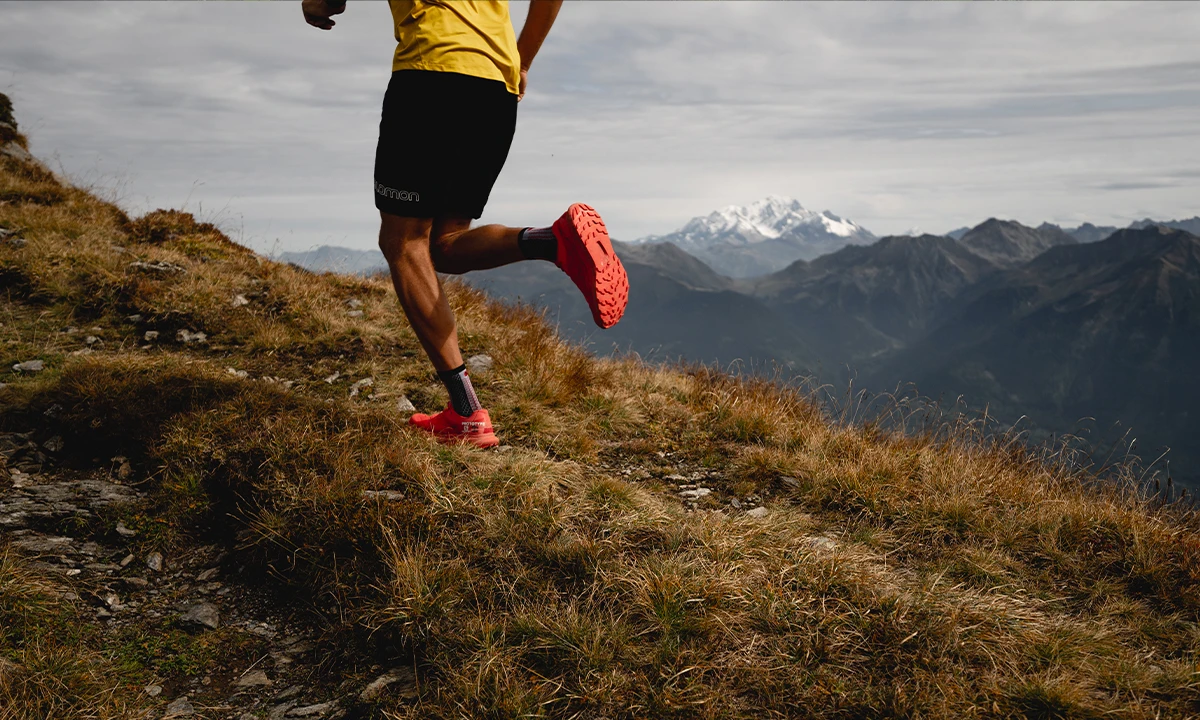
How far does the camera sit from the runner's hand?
351cm

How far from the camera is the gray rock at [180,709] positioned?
7.16ft

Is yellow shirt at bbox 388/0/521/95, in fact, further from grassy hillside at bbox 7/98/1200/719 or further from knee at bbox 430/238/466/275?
grassy hillside at bbox 7/98/1200/719

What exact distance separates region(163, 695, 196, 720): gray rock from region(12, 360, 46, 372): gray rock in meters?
3.94

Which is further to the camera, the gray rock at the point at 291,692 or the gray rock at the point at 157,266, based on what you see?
the gray rock at the point at 157,266

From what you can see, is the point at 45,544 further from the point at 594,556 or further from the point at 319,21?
the point at 319,21

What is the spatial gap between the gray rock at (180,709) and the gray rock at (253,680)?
0.53 feet

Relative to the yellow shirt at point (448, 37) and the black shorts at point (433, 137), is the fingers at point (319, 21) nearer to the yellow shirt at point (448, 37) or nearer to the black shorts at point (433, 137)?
the yellow shirt at point (448, 37)

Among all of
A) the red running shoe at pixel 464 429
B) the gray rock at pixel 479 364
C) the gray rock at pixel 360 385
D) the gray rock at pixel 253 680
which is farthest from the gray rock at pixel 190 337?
the gray rock at pixel 253 680

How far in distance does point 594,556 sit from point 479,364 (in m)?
3.27

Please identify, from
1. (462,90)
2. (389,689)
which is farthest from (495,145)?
(389,689)

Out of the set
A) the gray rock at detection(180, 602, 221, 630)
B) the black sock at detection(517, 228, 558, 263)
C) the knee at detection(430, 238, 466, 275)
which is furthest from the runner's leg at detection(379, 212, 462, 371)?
the gray rock at detection(180, 602, 221, 630)

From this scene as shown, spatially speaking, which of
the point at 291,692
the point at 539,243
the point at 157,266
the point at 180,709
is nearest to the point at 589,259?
the point at 539,243

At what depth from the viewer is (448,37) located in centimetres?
324

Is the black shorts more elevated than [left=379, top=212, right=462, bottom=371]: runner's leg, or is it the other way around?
the black shorts
